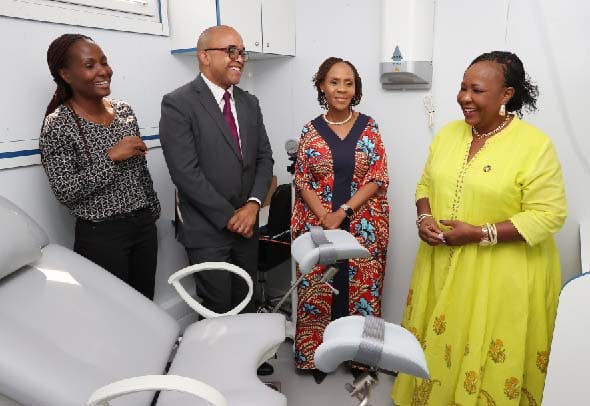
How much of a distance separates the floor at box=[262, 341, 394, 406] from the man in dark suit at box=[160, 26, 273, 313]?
0.55m

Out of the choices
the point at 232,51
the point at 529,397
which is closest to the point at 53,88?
the point at 232,51

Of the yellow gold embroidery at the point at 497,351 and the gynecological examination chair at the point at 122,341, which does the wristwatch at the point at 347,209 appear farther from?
the yellow gold embroidery at the point at 497,351

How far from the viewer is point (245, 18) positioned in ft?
8.11

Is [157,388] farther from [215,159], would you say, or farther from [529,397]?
[529,397]

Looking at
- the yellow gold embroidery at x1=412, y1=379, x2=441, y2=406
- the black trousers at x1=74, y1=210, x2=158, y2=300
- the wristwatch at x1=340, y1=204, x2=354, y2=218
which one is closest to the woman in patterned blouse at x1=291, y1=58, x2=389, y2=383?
the wristwatch at x1=340, y1=204, x2=354, y2=218

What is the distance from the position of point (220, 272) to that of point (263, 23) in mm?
1450

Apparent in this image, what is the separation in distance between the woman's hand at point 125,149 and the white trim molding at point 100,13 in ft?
1.96

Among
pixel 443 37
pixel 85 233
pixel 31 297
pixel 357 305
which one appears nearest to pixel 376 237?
pixel 357 305

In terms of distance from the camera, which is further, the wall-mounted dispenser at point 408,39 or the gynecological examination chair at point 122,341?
the wall-mounted dispenser at point 408,39

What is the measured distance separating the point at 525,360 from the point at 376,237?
0.78 metres

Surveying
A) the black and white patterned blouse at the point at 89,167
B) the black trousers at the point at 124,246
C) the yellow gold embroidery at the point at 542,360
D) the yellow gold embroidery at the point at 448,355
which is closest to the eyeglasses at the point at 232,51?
the black and white patterned blouse at the point at 89,167

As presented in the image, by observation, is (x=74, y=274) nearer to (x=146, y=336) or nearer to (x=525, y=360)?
(x=146, y=336)

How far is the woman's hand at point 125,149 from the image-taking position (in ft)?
5.79

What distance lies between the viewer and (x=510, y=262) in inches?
63.0
